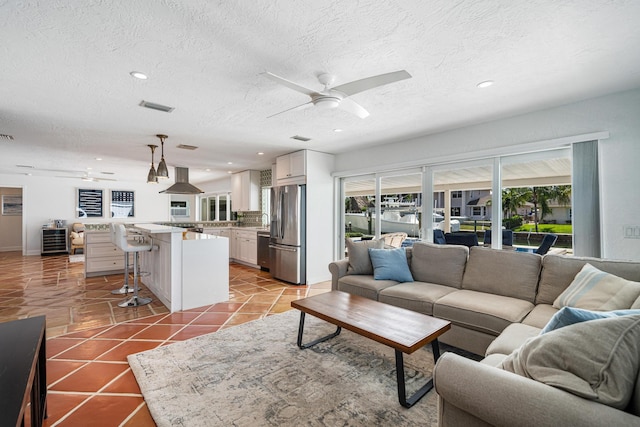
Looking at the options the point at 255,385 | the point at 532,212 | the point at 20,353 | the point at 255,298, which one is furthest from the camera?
the point at 255,298

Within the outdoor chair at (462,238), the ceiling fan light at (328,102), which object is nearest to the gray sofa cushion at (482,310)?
the outdoor chair at (462,238)

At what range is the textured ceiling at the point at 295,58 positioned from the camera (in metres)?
1.62

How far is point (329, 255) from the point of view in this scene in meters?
5.50

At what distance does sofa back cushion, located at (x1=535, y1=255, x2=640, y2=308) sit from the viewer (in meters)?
2.25

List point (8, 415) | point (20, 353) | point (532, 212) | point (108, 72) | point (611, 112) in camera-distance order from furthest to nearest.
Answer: point (532, 212) < point (611, 112) < point (108, 72) < point (20, 353) < point (8, 415)

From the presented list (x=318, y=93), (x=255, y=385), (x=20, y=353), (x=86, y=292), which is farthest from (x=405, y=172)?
(x=86, y=292)

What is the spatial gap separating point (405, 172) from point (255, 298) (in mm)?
3040

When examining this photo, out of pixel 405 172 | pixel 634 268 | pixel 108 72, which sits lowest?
pixel 634 268

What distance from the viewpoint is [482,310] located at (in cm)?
232

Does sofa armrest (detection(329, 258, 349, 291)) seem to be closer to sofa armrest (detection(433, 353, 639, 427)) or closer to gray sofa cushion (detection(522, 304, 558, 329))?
gray sofa cushion (detection(522, 304, 558, 329))

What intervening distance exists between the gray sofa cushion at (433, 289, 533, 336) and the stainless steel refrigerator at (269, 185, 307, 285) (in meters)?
2.83

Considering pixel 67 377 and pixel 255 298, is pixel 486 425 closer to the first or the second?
pixel 67 377

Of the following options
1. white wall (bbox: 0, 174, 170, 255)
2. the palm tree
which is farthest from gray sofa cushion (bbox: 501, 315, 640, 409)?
white wall (bbox: 0, 174, 170, 255)

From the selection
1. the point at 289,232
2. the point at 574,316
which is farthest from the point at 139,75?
the point at 289,232
